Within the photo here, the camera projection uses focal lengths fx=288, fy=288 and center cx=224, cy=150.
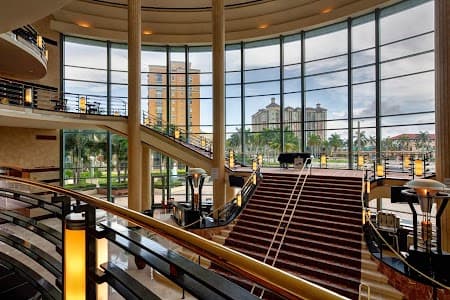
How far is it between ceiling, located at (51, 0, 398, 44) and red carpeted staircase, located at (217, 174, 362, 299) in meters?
7.98

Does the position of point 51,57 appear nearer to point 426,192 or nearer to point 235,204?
point 235,204

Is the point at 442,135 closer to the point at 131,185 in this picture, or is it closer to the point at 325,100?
the point at 325,100

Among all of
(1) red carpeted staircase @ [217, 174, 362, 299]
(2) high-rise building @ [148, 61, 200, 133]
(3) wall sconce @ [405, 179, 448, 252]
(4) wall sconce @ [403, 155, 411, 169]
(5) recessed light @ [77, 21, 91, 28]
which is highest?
(5) recessed light @ [77, 21, 91, 28]

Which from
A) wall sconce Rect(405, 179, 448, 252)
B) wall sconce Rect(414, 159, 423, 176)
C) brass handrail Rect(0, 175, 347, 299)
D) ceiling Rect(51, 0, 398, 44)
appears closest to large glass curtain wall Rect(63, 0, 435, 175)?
ceiling Rect(51, 0, 398, 44)

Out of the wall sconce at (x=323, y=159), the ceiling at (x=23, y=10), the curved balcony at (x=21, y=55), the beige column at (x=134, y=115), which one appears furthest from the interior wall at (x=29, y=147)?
the wall sconce at (x=323, y=159)

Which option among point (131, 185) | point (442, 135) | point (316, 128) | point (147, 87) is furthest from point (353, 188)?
point (147, 87)

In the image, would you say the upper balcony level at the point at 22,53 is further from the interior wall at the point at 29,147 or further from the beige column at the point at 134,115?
the beige column at the point at 134,115

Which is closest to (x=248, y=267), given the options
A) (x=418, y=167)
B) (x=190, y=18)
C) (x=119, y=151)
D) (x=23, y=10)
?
(x=23, y=10)

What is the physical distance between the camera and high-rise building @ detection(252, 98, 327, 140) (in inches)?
539

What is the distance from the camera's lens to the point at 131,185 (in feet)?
38.8

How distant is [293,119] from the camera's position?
14328 mm

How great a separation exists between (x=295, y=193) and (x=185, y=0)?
1099 cm

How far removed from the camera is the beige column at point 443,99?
777 cm

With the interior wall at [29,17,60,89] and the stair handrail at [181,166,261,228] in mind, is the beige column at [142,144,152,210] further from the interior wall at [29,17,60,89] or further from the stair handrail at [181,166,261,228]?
the interior wall at [29,17,60,89]
